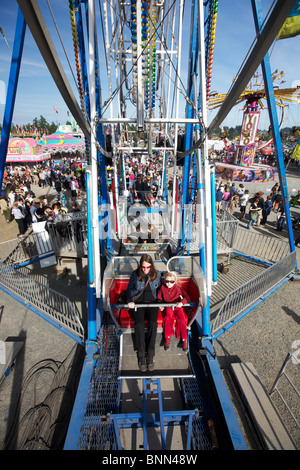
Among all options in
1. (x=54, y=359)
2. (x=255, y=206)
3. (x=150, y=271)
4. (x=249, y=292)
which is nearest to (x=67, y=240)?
(x=54, y=359)

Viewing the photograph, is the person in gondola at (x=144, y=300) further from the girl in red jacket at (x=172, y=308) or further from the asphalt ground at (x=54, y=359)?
the asphalt ground at (x=54, y=359)

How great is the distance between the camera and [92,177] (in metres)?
3.51

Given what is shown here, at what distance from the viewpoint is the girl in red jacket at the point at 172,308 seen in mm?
3669

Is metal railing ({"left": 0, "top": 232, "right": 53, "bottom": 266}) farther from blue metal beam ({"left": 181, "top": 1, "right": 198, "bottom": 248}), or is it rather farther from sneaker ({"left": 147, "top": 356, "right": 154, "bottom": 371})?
sneaker ({"left": 147, "top": 356, "right": 154, "bottom": 371})

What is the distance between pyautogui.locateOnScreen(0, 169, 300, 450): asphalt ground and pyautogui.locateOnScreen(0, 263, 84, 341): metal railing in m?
0.49

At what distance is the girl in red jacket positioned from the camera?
3669 mm

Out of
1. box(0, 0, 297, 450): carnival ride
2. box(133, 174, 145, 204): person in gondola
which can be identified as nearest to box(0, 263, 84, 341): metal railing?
box(0, 0, 297, 450): carnival ride

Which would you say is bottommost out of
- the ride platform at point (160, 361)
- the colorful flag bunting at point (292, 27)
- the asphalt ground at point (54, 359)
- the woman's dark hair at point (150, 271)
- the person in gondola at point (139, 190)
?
the asphalt ground at point (54, 359)

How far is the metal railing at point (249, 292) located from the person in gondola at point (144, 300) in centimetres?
167

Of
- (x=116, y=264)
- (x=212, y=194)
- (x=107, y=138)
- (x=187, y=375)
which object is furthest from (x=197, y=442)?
(x=107, y=138)

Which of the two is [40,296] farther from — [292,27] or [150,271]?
[292,27]

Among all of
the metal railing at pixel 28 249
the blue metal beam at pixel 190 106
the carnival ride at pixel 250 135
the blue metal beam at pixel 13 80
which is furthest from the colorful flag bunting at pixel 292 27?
the carnival ride at pixel 250 135

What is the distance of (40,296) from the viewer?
224 inches

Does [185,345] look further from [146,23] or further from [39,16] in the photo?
[146,23]
